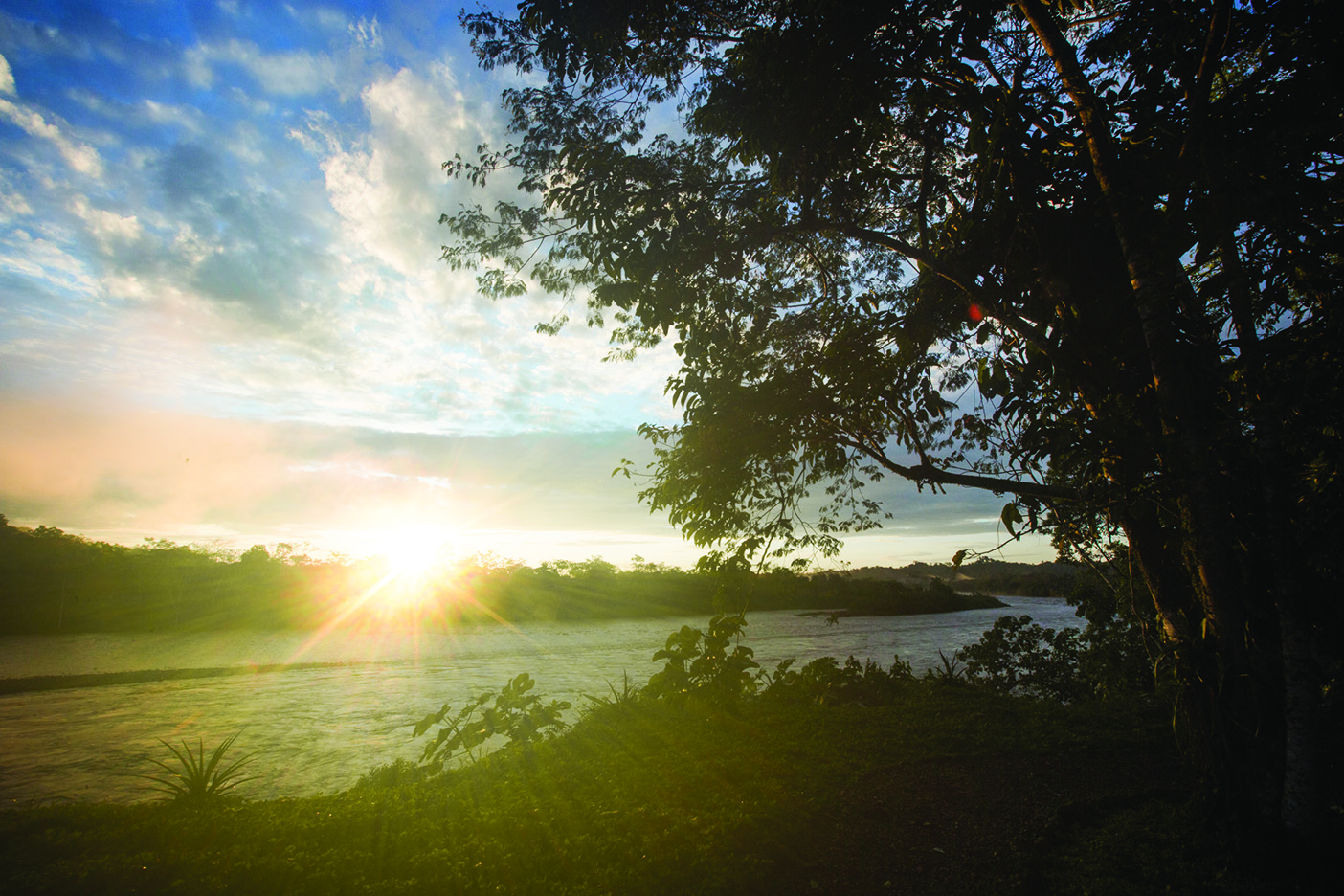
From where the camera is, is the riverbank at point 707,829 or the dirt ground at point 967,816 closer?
the riverbank at point 707,829

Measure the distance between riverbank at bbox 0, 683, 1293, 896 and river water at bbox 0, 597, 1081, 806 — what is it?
7.89 feet

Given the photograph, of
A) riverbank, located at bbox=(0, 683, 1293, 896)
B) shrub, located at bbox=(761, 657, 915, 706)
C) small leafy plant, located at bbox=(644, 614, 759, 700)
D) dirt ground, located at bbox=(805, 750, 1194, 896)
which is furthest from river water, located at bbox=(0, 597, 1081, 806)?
dirt ground, located at bbox=(805, 750, 1194, 896)

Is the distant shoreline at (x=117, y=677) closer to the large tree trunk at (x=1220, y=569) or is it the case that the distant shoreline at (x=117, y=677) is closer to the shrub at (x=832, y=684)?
the shrub at (x=832, y=684)

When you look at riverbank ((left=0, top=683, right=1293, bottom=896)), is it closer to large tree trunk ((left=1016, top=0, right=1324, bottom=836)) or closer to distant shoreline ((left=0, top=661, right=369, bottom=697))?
large tree trunk ((left=1016, top=0, right=1324, bottom=836))

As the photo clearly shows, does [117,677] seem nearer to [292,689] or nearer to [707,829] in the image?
[292,689]

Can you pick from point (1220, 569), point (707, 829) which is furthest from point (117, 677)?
point (1220, 569)

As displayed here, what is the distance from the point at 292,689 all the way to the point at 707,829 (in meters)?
10.9

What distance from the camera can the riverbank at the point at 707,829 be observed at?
8.89 ft

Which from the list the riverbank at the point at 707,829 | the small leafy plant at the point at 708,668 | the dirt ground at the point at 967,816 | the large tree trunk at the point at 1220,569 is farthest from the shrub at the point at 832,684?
the large tree trunk at the point at 1220,569

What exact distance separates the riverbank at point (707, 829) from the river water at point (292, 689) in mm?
2406

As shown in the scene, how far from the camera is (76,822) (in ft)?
10.7

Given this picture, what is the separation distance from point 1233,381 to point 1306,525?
756mm

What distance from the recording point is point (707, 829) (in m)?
3.17

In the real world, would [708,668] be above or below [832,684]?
Answer: above
